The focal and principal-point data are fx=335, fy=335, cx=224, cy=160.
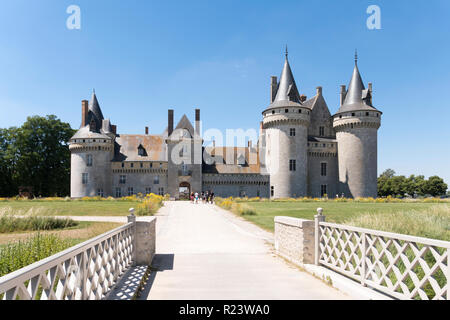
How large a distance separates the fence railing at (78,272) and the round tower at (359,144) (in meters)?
45.1

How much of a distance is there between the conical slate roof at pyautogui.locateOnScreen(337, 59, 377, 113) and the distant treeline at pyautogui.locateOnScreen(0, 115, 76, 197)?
143 feet

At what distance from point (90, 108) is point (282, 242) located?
49301 mm

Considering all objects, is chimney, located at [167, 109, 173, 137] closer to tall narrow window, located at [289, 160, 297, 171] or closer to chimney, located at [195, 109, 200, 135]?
chimney, located at [195, 109, 200, 135]

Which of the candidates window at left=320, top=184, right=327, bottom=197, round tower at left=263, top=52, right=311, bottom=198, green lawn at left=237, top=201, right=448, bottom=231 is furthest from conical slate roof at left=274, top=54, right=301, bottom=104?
green lawn at left=237, top=201, right=448, bottom=231

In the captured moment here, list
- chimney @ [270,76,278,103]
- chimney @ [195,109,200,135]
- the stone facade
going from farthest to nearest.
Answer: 1. chimney @ [195,109,200,135]
2. chimney @ [270,76,278,103]
3. the stone facade

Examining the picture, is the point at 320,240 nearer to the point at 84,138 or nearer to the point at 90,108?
the point at 84,138

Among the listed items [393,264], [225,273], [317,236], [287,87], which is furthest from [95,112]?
[393,264]

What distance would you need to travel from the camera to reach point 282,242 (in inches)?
368

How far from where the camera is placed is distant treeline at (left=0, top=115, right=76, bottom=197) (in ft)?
161

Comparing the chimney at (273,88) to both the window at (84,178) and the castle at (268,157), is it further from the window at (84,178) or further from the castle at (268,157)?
the window at (84,178)

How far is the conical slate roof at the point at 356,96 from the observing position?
48.1 meters

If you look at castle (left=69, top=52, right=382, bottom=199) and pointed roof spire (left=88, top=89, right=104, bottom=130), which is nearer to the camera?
castle (left=69, top=52, right=382, bottom=199)

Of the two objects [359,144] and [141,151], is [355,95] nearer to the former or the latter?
[359,144]
